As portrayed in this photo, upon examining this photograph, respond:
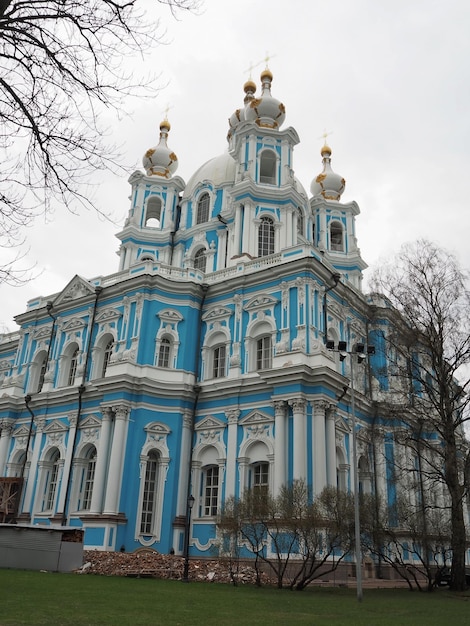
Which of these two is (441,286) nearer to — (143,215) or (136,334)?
(136,334)

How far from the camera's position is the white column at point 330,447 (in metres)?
20.0

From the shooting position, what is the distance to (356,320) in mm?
26234

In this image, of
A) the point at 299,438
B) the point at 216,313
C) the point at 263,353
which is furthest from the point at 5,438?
the point at 299,438

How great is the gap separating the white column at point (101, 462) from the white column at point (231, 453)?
4.65 metres

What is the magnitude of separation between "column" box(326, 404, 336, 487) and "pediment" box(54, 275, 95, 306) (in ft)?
42.8

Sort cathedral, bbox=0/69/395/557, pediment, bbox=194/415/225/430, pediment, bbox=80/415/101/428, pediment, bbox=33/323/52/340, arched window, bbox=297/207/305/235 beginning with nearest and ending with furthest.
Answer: cathedral, bbox=0/69/395/557 < pediment, bbox=194/415/225/430 < pediment, bbox=80/415/101/428 < pediment, bbox=33/323/52/340 < arched window, bbox=297/207/305/235

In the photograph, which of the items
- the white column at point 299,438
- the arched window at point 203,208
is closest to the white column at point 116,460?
the white column at point 299,438

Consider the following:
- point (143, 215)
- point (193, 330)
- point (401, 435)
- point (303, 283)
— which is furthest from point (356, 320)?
point (143, 215)

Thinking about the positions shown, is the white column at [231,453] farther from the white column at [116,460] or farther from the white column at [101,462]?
the white column at [101,462]

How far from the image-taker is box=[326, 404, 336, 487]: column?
19984mm

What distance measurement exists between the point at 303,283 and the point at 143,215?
13.9 meters

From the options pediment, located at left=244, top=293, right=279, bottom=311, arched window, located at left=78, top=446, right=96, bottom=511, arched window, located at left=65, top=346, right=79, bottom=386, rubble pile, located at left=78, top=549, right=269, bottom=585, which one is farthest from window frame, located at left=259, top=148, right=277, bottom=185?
rubble pile, located at left=78, top=549, right=269, bottom=585

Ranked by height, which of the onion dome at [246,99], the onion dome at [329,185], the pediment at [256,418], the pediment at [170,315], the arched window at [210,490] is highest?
the onion dome at [246,99]

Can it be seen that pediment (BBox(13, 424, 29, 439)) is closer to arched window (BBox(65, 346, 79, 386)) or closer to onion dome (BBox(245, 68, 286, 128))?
arched window (BBox(65, 346, 79, 386))
